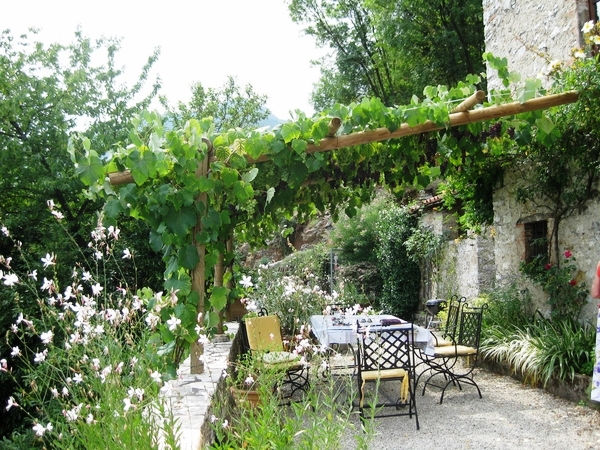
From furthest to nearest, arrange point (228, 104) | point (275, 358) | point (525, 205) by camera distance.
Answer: point (228, 104), point (525, 205), point (275, 358)

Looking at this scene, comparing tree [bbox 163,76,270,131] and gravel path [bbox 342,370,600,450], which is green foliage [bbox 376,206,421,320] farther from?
tree [bbox 163,76,270,131]

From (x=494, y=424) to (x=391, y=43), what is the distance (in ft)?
39.3

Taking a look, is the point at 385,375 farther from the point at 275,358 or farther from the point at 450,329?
the point at 450,329

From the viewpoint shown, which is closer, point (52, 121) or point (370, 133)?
→ point (370, 133)

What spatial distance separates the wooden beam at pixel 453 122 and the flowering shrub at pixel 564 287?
6.08 ft

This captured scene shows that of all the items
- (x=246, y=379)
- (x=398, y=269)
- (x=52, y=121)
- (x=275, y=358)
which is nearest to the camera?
(x=246, y=379)

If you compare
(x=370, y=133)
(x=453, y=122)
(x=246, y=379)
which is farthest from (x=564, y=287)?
(x=246, y=379)

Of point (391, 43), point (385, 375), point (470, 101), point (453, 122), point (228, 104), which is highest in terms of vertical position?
point (391, 43)

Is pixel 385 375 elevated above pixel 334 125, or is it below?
below

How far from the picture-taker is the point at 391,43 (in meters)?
14.4

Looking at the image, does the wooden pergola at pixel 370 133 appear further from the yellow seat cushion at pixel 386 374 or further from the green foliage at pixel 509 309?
the green foliage at pixel 509 309

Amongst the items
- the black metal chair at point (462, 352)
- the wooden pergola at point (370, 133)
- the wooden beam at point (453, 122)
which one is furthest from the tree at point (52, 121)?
the black metal chair at point (462, 352)

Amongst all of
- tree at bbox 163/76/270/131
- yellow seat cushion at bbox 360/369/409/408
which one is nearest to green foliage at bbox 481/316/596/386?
yellow seat cushion at bbox 360/369/409/408

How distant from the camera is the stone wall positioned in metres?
6.16
